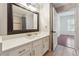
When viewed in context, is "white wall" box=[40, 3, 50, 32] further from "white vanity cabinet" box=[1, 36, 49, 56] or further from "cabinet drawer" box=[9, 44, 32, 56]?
"cabinet drawer" box=[9, 44, 32, 56]

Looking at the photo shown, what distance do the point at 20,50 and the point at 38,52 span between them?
0.27 metres

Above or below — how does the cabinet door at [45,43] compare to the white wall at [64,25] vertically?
below

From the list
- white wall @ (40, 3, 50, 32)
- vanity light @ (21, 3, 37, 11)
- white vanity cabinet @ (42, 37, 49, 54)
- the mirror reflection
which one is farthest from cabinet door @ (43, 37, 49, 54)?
vanity light @ (21, 3, 37, 11)

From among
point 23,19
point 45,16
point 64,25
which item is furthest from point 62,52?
point 23,19

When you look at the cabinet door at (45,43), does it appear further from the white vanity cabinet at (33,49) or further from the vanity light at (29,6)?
the vanity light at (29,6)

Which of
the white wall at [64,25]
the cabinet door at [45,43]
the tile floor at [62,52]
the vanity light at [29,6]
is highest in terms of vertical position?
the vanity light at [29,6]

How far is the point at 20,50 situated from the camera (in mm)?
1275

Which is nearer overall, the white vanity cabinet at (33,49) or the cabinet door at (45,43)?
the white vanity cabinet at (33,49)

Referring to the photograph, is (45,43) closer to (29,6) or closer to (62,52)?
(62,52)

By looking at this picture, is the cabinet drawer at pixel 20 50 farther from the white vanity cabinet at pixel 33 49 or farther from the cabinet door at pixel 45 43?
the cabinet door at pixel 45 43

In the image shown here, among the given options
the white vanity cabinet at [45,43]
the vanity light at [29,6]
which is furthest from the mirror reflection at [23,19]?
the white vanity cabinet at [45,43]

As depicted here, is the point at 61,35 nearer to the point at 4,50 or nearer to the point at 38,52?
the point at 38,52

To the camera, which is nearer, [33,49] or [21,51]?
[21,51]

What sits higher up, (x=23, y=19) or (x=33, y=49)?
(x=23, y=19)
